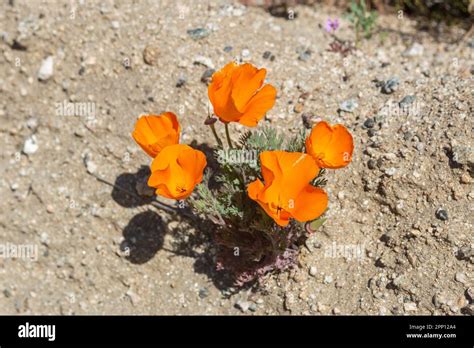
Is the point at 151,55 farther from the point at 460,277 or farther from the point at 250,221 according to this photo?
the point at 460,277

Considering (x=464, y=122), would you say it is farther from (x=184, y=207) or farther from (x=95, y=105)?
(x=95, y=105)

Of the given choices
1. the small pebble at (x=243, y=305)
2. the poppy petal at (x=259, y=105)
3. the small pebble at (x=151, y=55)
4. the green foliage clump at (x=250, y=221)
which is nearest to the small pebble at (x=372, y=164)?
the green foliage clump at (x=250, y=221)

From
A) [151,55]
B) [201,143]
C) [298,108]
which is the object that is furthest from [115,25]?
[298,108]

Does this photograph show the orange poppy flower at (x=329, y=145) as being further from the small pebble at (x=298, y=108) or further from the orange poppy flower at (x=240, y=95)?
the small pebble at (x=298, y=108)

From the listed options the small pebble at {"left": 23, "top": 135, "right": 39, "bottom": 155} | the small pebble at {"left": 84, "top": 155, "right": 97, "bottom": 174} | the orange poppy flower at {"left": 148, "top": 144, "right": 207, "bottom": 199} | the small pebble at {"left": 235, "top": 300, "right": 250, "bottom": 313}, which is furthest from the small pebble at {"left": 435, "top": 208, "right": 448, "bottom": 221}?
the small pebble at {"left": 23, "top": 135, "right": 39, "bottom": 155}

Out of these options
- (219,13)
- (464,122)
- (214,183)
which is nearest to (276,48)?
(219,13)

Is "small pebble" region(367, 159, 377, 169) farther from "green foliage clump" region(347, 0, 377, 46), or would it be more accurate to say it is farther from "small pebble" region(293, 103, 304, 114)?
"green foliage clump" region(347, 0, 377, 46)

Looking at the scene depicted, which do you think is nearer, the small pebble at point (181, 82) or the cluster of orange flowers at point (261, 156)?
the cluster of orange flowers at point (261, 156)
